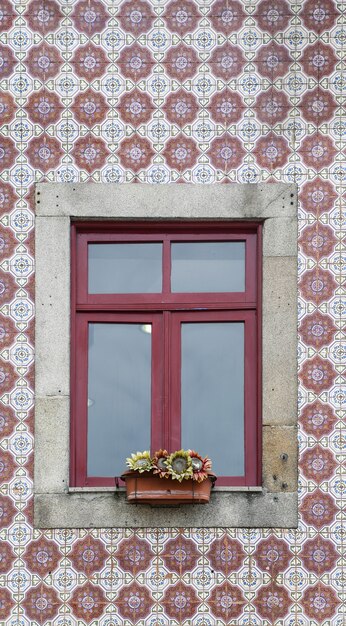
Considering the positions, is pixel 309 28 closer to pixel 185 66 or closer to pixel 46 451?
pixel 185 66

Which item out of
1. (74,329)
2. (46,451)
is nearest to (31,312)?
(74,329)

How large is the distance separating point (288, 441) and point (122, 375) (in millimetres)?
1110

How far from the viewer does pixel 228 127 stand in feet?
29.6

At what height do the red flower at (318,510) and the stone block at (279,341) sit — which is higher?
the stone block at (279,341)

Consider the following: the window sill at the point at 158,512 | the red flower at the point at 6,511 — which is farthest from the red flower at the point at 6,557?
the window sill at the point at 158,512

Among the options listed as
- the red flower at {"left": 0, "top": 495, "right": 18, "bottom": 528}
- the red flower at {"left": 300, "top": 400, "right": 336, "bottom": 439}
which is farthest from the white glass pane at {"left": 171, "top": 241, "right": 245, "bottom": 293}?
the red flower at {"left": 0, "top": 495, "right": 18, "bottom": 528}

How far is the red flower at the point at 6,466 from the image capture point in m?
8.77

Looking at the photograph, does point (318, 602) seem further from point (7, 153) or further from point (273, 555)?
point (7, 153)

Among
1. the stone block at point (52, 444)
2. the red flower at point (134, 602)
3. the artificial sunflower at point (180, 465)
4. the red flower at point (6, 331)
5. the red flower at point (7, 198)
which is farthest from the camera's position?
the red flower at point (7, 198)

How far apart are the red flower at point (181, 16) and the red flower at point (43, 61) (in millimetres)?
738

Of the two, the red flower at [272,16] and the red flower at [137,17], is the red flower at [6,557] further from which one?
the red flower at [272,16]

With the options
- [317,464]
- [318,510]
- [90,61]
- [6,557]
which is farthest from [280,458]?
[90,61]

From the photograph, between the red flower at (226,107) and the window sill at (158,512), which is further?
the red flower at (226,107)

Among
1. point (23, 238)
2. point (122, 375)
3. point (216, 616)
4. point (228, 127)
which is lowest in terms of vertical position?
point (216, 616)
